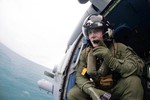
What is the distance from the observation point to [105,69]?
95.7 inches

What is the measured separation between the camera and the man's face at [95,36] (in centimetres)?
245

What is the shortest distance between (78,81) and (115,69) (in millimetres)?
416

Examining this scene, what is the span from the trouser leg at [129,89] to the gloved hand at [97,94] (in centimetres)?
13

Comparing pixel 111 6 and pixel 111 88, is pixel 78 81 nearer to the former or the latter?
pixel 111 88

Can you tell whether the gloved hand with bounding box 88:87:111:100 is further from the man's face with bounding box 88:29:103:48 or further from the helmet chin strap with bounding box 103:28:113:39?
the helmet chin strap with bounding box 103:28:113:39

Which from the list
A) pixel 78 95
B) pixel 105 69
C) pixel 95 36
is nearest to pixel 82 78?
pixel 78 95

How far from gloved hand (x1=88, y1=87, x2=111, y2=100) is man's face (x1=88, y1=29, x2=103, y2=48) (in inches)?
15.1

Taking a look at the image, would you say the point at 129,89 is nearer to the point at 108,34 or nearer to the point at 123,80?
the point at 123,80

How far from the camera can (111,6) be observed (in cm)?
350

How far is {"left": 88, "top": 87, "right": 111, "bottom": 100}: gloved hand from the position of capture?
2263mm

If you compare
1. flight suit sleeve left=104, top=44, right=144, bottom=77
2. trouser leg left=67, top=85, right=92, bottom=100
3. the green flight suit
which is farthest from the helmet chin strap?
trouser leg left=67, top=85, right=92, bottom=100

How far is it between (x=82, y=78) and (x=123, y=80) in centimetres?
42

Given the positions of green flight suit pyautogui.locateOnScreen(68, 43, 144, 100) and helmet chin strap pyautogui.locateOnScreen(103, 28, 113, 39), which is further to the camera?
helmet chin strap pyautogui.locateOnScreen(103, 28, 113, 39)

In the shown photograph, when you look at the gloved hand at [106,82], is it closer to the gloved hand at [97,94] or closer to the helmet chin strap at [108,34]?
the gloved hand at [97,94]
